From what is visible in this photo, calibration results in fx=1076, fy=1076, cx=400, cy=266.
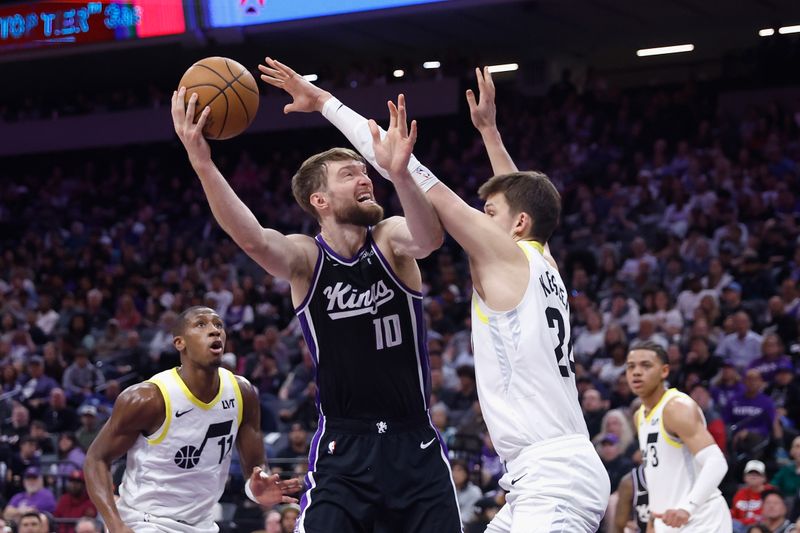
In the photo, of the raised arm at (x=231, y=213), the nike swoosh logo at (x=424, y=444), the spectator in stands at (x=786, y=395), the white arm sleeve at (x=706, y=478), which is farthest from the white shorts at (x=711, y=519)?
the spectator in stands at (x=786, y=395)

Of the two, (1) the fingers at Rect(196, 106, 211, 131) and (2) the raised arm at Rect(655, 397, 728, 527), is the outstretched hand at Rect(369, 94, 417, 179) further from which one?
(2) the raised arm at Rect(655, 397, 728, 527)

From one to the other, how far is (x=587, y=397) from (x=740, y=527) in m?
1.94

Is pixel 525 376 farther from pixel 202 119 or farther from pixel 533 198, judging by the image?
pixel 202 119

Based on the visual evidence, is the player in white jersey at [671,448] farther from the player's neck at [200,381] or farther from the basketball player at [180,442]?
the player's neck at [200,381]

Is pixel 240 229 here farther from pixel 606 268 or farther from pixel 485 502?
pixel 606 268

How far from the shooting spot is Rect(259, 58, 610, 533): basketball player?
3799 millimetres

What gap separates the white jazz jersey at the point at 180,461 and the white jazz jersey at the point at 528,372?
220 centimetres

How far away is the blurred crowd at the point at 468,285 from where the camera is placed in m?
9.98

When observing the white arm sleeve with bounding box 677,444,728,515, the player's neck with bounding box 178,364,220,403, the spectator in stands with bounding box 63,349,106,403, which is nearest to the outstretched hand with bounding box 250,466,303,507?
the player's neck with bounding box 178,364,220,403

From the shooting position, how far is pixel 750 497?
8.50m

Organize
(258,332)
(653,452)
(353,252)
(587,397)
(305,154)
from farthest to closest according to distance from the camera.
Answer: (305,154) < (258,332) < (587,397) < (653,452) < (353,252)

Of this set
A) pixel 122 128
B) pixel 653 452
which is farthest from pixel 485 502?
pixel 122 128

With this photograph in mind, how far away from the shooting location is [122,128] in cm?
2117

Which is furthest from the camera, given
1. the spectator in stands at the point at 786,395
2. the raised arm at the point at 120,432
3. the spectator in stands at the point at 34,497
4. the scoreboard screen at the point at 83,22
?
the scoreboard screen at the point at 83,22
